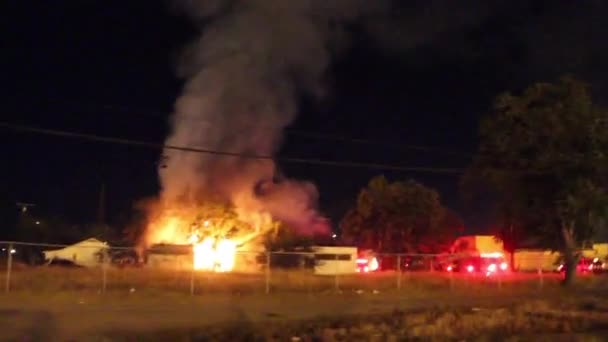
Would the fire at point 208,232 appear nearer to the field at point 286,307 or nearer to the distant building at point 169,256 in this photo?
the distant building at point 169,256

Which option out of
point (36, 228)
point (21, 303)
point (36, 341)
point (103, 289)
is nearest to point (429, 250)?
point (36, 228)

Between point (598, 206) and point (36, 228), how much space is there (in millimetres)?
60283

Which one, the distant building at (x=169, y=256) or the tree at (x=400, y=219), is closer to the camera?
the distant building at (x=169, y=256)

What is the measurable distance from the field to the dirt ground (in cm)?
3

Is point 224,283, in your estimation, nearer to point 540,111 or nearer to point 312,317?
point 312,317

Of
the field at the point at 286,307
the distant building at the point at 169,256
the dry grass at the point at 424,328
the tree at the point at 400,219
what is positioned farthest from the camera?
the tree at the point at 400,219

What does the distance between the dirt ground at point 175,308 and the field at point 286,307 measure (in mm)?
32

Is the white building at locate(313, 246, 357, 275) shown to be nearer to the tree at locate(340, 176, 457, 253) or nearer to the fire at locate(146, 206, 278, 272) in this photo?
the fire at locate(146, 206, 278, 272)

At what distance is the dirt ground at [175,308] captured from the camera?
67.4 ft

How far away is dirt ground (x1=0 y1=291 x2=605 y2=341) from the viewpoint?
20.5 m

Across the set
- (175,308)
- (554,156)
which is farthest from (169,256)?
(175,308)

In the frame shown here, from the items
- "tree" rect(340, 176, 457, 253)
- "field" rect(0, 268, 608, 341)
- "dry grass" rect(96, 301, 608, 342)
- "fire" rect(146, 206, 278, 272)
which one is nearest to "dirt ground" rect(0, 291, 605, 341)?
"field" rect(0, 268, 608, 341)

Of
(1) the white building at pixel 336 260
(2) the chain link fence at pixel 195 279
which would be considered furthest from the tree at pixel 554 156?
(1) the white building at pixel 336 260

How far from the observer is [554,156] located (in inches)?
1679
